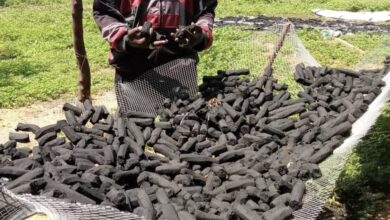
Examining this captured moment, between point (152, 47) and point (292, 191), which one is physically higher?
point (152, 47)

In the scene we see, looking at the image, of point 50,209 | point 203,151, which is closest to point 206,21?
point 203,151

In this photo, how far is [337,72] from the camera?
7.56 m

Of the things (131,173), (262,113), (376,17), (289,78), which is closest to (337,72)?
(289,78)

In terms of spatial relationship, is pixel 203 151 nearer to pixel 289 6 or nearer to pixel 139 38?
pixel 139 38

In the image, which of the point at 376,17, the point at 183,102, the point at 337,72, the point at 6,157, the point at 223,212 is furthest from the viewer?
the point at 376,17

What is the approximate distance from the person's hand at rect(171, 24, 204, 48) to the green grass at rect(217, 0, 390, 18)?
11.1 meters

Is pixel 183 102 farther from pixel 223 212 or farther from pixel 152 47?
pixel 223 212

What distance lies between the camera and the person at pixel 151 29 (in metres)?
6.13

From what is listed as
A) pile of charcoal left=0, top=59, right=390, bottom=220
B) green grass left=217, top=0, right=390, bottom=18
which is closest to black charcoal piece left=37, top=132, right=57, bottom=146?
pile of charcoal left=0, top=59, right=390, bottom=220

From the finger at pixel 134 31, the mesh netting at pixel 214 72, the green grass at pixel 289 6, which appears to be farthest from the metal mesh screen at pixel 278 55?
the green grass at pixel 289 6

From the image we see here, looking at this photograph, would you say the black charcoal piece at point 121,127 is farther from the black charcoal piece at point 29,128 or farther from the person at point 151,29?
the black charcoal piece at point 29,128

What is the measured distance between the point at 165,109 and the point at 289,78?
2351 mm

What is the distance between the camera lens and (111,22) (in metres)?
6.27

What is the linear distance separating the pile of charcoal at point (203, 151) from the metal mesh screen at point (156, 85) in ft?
0.69
